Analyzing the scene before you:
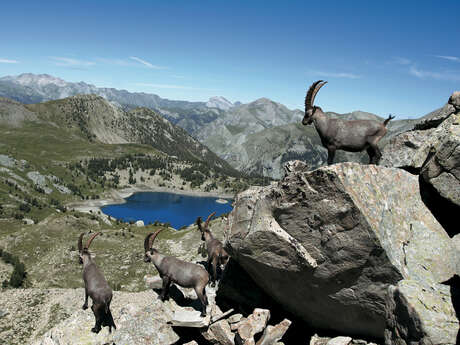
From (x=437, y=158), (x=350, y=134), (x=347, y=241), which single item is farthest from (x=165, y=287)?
(x=437, y=158)

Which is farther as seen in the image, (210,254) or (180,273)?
(210,254)

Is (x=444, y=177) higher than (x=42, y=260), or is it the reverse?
(x=444, y=177)

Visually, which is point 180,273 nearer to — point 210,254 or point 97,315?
point 210,254

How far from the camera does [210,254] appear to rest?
1822 centimetres

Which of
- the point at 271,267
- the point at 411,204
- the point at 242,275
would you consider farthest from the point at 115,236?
the point at 411,204

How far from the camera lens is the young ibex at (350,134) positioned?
462 inches

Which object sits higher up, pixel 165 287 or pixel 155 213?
pixel 165 287

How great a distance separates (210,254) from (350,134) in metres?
11.0

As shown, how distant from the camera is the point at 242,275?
15305 mm

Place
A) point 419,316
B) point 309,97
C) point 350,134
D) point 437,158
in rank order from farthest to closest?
point 309,97, point 350,134, point 437,158, point 419,316

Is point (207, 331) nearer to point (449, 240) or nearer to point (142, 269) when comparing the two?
point (449, 240)

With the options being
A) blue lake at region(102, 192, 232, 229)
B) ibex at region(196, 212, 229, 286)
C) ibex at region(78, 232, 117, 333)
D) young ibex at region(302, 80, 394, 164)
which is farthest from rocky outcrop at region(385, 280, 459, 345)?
blue lake at region(102, 192, 232, 229)

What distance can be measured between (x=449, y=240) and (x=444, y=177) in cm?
241

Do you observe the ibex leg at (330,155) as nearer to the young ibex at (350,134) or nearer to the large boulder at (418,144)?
the young ibex at (350,134)
